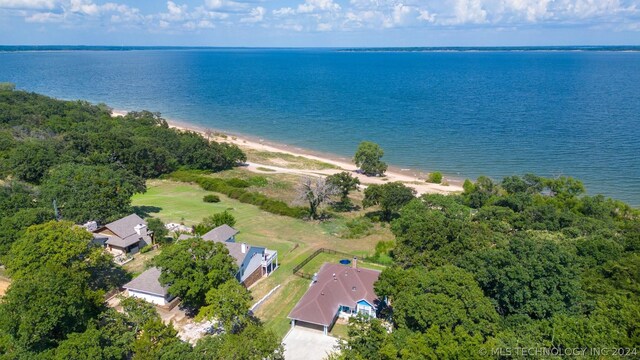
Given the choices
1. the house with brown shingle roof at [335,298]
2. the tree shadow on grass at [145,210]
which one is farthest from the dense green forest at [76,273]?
the house with brown shingle roof at [335,298]

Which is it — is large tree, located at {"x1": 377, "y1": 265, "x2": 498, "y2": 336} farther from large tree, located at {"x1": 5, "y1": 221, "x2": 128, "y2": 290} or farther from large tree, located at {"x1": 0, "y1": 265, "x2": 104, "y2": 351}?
large tree, located at {"x1": 5, "y1": 221, "x2": 128, "y2": 290}

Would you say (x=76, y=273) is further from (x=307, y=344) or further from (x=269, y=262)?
(x=307, y=344)

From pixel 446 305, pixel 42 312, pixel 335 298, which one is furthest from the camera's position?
pixel 335 298

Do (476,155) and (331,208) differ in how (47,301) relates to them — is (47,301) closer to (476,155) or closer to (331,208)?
(331,208)

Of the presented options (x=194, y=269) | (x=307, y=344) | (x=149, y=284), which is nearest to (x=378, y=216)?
(x=307, y=344)

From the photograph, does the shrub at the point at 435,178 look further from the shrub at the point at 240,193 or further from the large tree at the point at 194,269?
the large tree at the point at 194,269
